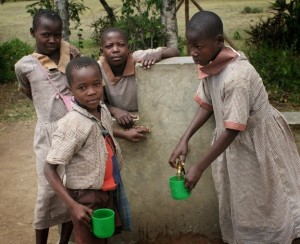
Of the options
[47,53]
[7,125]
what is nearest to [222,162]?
[47,53]

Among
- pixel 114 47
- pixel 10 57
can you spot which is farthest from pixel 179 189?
pixel 10 57

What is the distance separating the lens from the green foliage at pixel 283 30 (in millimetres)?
8680

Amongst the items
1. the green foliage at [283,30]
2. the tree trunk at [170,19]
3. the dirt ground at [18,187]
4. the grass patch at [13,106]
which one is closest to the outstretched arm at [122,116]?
the dirt ground at [18,187]

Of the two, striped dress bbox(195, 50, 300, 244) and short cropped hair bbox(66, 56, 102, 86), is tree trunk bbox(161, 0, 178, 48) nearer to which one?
striped dress bbox(195, 50, 300, 244)

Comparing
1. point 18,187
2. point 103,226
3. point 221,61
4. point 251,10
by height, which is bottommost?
point 251,10

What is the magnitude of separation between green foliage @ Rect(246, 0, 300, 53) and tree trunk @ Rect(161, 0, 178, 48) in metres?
3.66

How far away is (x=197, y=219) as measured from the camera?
3.04 meters

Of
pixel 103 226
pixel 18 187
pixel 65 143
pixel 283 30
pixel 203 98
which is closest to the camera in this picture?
pixel 103 226

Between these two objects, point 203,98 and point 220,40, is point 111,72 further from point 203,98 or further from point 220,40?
point 220,40

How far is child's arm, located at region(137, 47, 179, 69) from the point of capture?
8.92ft

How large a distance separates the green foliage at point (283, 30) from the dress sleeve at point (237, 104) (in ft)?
21.9

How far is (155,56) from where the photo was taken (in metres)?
2.77

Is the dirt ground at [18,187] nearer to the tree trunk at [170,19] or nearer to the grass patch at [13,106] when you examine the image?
the grass patch at [13,106]

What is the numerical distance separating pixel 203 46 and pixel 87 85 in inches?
23.5
